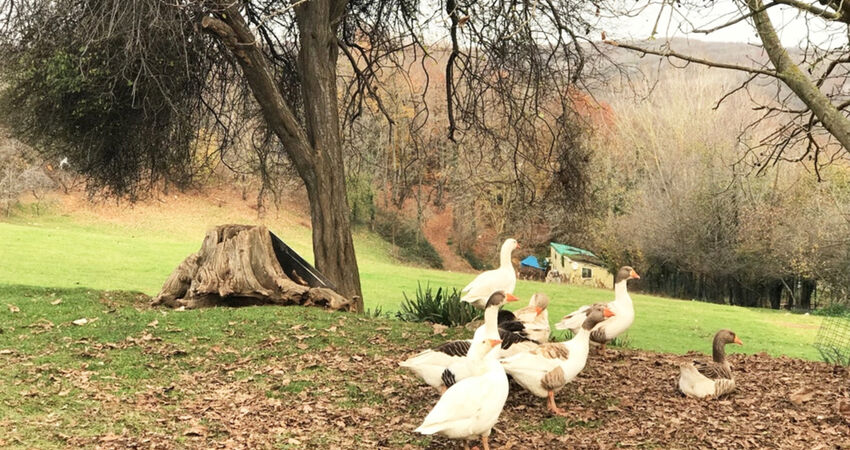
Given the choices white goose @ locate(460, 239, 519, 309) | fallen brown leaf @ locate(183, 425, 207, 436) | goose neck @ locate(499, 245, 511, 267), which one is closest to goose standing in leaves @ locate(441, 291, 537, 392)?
white goose @ locate(460, 239, 519, 309)

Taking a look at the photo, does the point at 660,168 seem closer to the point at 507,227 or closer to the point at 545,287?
the point at 507,227

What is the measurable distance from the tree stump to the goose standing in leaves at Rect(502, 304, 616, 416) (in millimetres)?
4619

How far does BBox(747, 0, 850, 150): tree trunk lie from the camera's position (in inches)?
251

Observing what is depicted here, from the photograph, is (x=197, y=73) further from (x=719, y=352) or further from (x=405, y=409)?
(x=719, y=352)

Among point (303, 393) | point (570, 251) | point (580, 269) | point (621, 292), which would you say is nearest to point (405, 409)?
point (303, 393)

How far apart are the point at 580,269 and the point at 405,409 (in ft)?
98.3

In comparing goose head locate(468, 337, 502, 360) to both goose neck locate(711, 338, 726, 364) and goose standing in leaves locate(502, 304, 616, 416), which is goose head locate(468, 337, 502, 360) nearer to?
goose standing in leaves locate(502, 304, 616, 416)

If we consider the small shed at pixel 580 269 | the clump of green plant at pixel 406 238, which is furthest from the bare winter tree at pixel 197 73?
the clump of green plant at pixel 406 238

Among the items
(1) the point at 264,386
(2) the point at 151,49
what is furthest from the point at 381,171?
(1) the point at 264,386

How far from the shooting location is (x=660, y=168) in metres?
34.4

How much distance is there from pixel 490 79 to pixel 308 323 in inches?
231

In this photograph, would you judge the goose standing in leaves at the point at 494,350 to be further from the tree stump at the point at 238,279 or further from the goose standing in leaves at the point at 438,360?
the tree stump at the point at 238,279

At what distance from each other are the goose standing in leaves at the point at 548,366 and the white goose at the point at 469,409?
42.4 inches

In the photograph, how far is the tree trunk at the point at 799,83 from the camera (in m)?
6.38
